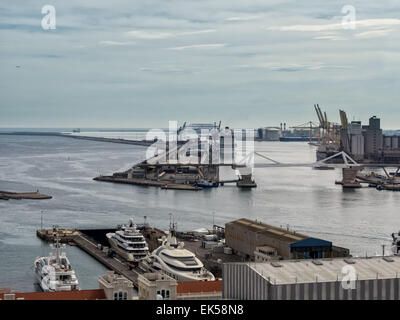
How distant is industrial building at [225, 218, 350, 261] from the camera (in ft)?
23.1

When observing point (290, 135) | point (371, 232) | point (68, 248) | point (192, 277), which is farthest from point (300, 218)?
point (290, 135)

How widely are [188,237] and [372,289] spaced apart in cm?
520

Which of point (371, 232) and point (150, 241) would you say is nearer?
point (150, 241)

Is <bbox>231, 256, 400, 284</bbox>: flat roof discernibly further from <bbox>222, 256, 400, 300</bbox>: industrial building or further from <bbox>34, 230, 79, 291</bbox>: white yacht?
<bbox>34, 230, 79, 291</bbox>: white yacht

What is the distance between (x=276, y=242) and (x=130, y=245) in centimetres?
174

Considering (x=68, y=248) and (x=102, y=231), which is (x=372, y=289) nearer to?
(x=68, y=248)

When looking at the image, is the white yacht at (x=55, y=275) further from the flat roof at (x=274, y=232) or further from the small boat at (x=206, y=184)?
the small boat at (x=206, y=184)

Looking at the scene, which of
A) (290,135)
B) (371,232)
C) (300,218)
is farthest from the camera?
(290,135)

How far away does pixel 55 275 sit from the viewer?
632 centimetres

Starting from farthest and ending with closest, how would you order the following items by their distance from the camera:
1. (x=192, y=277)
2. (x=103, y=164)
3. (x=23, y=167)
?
(x=103, y=164)
(x=23, y=167)
(x=192, y=277)

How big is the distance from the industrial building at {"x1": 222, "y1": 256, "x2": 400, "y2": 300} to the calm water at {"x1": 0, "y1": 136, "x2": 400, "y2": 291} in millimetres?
2841

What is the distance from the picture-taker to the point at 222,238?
9102mm

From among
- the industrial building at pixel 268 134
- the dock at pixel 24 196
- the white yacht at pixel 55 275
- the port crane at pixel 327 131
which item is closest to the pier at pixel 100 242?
the white yacht at pixel 55 275

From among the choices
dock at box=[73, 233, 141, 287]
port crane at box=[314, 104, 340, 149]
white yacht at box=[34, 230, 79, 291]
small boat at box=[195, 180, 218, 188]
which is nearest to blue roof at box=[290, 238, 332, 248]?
dock at box=[73, 233, 141, 287]
